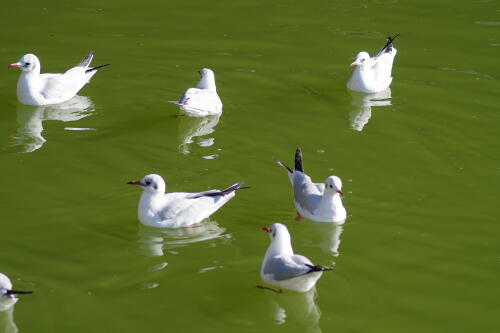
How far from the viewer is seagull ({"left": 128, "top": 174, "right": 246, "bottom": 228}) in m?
8.69

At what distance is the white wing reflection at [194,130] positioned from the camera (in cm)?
1071

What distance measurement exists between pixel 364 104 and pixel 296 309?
17.1 feet

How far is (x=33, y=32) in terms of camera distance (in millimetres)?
14094

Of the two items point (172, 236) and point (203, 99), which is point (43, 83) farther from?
point (172, 236)

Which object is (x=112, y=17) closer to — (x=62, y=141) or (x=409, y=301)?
(x=62, y=141)

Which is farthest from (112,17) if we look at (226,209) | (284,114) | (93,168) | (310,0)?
(226,209)

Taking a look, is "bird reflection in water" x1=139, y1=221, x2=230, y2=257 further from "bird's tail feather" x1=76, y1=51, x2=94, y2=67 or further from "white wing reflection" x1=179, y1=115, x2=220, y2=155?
"bird's tail feather" x1=76, y1=51, x2=94, y2=67

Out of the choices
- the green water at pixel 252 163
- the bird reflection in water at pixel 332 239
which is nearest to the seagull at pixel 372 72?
the green water at pixel 252 163

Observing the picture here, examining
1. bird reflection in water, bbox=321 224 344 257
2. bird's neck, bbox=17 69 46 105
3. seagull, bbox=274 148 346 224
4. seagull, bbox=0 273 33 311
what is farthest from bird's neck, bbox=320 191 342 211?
bird's neck, bbox=17 69 46 105

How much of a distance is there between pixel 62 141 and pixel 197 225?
8.33ft

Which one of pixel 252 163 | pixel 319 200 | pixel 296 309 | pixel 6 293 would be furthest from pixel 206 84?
pixel 6 293

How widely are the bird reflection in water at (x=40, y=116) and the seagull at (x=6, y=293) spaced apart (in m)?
3.42

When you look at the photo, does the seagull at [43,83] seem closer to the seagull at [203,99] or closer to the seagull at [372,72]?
the seagull at [203,99]

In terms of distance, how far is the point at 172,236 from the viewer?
8625 millimetres
